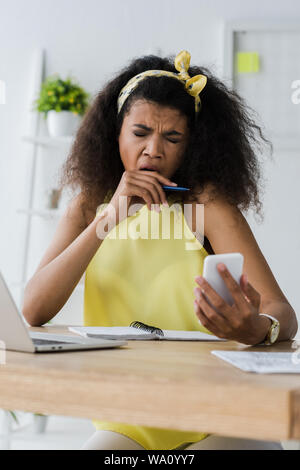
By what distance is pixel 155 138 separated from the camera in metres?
1.48

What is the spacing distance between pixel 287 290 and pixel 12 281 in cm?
141

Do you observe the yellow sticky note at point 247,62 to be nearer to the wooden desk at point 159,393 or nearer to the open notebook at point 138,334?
the open notebook at point 138,334

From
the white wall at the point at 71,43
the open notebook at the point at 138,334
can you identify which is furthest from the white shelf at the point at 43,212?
the open notebook at the point at 138,334

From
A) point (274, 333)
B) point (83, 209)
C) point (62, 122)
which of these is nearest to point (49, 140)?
point (62, 122)

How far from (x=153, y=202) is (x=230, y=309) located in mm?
562

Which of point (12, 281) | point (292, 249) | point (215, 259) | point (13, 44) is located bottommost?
point (12, 281)

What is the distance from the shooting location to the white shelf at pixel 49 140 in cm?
319

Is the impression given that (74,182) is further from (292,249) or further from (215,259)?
(292,249)

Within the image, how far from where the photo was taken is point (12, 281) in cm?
325

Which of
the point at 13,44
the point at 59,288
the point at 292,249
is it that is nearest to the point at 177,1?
the point at 13,44

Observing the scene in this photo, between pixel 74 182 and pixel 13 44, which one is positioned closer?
pixel 74 182

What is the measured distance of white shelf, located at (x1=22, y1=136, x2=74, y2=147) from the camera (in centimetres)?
319

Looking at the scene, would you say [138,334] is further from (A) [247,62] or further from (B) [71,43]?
(B) [71,43]

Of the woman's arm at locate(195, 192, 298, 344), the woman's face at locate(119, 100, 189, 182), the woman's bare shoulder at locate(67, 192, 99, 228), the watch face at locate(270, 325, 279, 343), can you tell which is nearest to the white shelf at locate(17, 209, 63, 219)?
the woman's bare shoulder at locate(67, 192, 99, 228)
